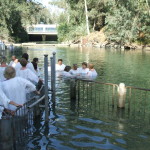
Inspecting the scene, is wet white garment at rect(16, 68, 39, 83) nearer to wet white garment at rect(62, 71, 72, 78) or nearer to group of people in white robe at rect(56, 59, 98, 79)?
group of people in white robe at rect(56, 59, 98, 79)

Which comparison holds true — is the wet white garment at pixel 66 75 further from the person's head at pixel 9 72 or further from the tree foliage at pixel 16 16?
the tree foliage at pixel 16 16

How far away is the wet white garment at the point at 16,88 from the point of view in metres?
6.81

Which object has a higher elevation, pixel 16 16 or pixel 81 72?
pixel 16 16

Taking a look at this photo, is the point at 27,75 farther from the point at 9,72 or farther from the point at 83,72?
the point at 83,72

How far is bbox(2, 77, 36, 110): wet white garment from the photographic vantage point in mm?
6812

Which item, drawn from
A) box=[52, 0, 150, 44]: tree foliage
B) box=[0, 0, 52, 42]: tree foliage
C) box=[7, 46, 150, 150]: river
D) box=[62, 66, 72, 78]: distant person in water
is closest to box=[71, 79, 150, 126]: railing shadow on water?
box=[7, 46, 150, 150]: river

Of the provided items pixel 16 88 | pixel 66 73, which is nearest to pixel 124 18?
pixel 66 73

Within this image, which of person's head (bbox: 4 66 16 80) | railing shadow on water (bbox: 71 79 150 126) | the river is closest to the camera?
person's head (bbox: 4 66 16 80)

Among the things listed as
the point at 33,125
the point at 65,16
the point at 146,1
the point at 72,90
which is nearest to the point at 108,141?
the point at 33,125

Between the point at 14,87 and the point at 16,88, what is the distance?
6 cm

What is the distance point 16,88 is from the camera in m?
6.90

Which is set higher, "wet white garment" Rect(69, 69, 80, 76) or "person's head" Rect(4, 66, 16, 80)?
"person's head" Rect(4, 66, 16, 80)

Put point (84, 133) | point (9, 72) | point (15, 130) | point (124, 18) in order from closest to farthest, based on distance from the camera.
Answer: point (15, 130), point (9, 72), point (84, 133), point (124, 18)

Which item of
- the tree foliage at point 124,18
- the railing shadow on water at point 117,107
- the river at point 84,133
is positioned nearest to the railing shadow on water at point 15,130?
the river at point 84,133
